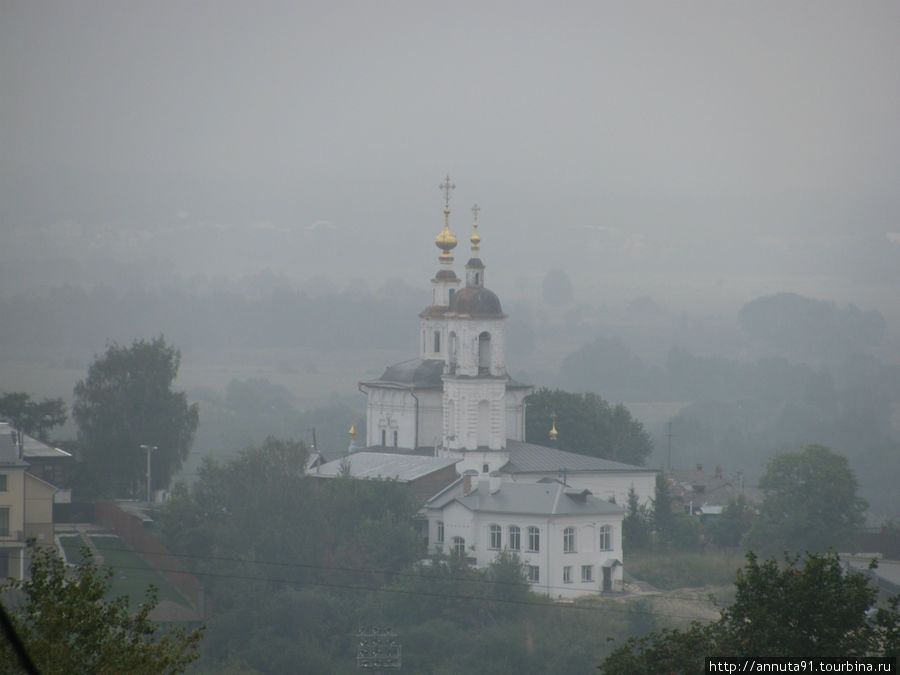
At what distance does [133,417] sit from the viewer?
6956cm

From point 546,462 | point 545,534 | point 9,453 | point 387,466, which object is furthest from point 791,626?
point 387,466

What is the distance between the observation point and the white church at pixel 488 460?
51875 mm

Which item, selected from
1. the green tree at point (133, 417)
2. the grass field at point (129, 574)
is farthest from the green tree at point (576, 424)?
the grass field at point (129, 574)

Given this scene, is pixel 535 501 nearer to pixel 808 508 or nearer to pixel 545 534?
pixel 545 534

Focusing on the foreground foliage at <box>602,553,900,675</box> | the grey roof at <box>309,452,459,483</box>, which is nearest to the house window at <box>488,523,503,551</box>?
the grey roof at <box>309,452,459,483</box>

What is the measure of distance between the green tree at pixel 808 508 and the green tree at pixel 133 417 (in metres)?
23.5

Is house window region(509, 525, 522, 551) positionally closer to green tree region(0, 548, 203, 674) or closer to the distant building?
the distant building

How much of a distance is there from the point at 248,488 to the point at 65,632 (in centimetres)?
3243

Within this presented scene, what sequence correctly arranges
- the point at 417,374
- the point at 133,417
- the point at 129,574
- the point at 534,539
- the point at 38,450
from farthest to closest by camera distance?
the point at 133,417, the point at 417,374, the point at 38,450, the point at 534,539, the point at 129,574

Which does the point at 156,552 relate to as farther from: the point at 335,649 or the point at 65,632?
the point at 65,632

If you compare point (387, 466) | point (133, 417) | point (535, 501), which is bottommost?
point (535, 501)

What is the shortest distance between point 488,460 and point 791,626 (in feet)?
110

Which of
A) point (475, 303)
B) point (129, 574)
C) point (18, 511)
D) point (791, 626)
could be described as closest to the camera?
point (791, 626)

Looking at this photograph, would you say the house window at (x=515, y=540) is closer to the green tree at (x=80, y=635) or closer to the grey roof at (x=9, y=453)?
the grey roof at (x=9, y=453)
